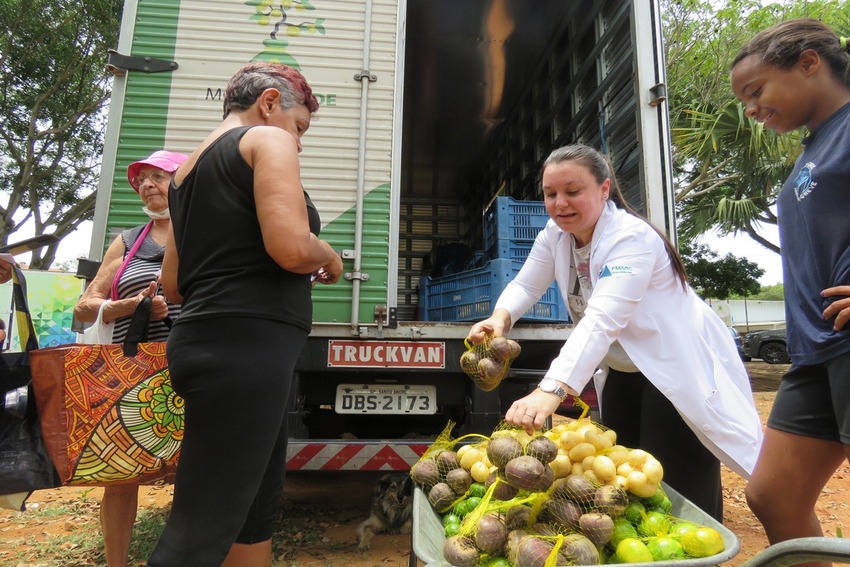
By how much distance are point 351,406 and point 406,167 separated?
569 centimetres

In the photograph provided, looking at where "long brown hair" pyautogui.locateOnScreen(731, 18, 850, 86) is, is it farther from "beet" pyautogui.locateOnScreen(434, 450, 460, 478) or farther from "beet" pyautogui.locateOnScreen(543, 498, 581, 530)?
"beet" pyautogui.locateOnScreen(434, 450, 460, 478)

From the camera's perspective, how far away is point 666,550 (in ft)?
3.69

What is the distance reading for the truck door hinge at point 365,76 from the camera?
10.6 ft

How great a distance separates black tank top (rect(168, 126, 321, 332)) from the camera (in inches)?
54.2

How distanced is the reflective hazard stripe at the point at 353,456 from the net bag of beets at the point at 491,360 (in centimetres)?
121

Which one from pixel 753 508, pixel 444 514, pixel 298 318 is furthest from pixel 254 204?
pixel 753 508

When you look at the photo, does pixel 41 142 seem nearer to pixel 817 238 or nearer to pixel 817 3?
pixel 817 238

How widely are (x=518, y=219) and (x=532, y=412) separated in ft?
10.2

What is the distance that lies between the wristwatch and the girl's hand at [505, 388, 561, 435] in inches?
0.9

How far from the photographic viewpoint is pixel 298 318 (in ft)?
4.83

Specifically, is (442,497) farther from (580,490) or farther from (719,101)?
(719,101)

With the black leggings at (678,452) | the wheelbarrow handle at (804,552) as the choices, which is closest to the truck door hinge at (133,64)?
the black leggings at (678,452)

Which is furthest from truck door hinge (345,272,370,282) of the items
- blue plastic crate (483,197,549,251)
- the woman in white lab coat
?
blue plastic crate (483,197,549,251)

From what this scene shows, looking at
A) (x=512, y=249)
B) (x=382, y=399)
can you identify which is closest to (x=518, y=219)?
(x=512, y=249)
